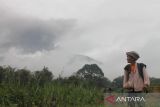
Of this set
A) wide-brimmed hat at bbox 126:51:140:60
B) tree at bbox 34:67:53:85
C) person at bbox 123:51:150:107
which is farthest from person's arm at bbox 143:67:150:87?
tree at bbox 34:67:53:85

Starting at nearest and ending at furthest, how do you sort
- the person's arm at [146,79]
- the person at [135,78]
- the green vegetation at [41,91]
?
the person's arm at [146,79]
the person at [135,78]
the green vegetation at [41,91]

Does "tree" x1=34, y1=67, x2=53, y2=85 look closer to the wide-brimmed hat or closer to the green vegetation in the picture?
the green vegetation

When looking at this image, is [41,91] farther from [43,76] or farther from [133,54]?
[133,54]

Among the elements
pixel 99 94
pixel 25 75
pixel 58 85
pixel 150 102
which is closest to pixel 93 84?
pixel 99 94

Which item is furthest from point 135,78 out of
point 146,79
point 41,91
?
point 41,91

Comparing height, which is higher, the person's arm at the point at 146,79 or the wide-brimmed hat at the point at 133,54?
the wide-brimmed hat at the point at 133,54

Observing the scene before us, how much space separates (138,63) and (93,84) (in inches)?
224

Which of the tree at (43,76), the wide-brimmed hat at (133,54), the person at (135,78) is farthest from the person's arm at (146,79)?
the tree at (43,76)

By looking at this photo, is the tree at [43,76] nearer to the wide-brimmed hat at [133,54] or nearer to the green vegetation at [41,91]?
the green vegetation at [41,91]

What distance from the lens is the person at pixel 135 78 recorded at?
28.5 ft

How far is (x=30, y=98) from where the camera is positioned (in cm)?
1212

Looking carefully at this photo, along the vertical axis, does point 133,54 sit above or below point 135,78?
above

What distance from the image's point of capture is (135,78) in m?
8.74

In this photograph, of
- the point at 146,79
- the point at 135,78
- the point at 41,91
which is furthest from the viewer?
the point at 41,91
